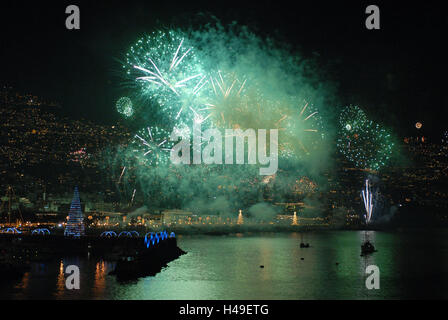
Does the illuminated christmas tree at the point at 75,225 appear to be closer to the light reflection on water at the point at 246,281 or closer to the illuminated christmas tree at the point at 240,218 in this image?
the light reflection on water at the point at 246,281

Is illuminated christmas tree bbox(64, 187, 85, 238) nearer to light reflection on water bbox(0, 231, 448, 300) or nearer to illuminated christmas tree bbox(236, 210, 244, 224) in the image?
light reflection on water bbox(0, 231, 448, 300)

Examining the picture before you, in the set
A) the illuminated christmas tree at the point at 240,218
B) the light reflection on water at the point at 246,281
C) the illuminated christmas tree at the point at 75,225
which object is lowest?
the illuminated christmas tree at the point at 240,218

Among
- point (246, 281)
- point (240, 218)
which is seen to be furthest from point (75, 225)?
point (240, 218)

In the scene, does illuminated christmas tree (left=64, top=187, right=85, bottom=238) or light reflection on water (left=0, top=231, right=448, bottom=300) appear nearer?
light reflection on water (left=0, top=231, right=448, bottom=300)

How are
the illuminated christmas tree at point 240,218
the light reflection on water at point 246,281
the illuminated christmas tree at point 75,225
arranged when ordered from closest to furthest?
the light reflection on water at point 246,281 → the illuminated christmas tree at point 75,225 → the illuminated christmas tree at point 240,218

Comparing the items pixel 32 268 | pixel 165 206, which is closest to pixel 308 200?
pixel 165 206

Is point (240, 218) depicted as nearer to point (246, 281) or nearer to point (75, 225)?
point (75, 225)

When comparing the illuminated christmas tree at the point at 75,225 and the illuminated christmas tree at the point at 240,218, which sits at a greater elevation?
the illuminated christmas tree at the point at 75,225

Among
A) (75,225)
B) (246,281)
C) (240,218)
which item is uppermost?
(75,225)

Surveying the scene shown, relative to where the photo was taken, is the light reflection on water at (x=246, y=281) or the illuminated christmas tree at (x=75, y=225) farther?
the illuminated christmas tree at (x=75, y=225)

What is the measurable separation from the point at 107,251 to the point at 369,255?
110 ft

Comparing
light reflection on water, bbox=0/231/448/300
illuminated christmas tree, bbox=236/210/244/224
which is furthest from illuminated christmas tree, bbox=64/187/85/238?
illuminated christmas tree, bbox=236/210/244/224

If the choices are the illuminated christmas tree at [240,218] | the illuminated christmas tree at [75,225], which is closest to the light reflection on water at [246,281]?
the illuminated christmas tree at [75,225]

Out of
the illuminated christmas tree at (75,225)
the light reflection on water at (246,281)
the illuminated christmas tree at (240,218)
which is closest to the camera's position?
the light reflection on water at (246,281)
